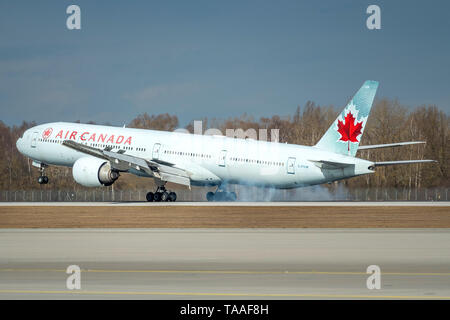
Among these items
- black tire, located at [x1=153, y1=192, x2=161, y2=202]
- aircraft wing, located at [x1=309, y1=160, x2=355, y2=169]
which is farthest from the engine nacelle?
aircraft wing, located at [x1=309, y1=160, x2=355, y2=169]

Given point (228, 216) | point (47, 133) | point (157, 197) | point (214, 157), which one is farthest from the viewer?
point (47, 133)

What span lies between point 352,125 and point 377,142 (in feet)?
150

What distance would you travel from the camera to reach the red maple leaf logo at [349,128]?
132 ft

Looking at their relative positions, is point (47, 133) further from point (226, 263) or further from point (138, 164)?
point (226, 263)

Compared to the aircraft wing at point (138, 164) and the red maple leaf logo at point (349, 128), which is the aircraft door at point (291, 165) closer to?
the red maple leaf logo at point (349, 128)

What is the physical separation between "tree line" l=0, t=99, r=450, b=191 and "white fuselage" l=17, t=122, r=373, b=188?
2644cm

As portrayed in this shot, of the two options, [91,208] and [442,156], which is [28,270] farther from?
[442,156]

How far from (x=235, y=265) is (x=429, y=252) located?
629 cm

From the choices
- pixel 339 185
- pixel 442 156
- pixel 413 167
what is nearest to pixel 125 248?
pixel 339 185

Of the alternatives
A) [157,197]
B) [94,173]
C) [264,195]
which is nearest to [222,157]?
[157,197]

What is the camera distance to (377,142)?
84500 mm

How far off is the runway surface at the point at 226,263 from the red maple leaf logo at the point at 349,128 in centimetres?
1414

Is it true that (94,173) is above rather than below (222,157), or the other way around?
below
